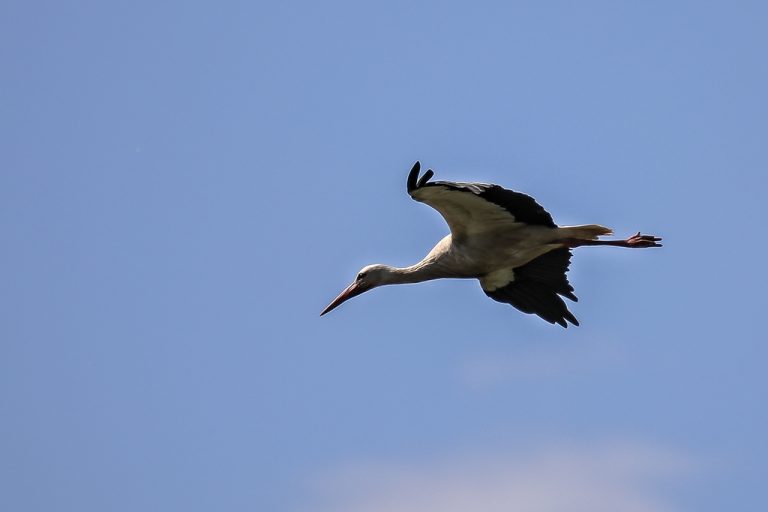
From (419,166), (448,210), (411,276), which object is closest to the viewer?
(419,166)

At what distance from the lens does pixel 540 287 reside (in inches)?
619

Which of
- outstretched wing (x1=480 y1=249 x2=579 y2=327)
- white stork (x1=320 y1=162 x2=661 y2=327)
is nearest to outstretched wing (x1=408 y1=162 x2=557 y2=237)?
white stork (x1=320 y1=162 x2=661 y2=327)

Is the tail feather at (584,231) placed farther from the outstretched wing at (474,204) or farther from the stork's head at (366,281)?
the stork's head at (366,281)

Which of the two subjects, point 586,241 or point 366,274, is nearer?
point 586,241

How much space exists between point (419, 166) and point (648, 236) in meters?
3.05

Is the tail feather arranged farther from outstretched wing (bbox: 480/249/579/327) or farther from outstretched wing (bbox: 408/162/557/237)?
outstretched wing (bbox: 480/249/579/327)

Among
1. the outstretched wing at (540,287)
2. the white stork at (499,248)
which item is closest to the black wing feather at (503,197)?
the white stork at (499,248)

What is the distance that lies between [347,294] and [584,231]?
2.83 metres

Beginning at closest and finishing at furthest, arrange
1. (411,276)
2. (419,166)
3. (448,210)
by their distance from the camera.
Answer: (419,166)
(448,210)
(411,276)

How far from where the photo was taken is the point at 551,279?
51.4ft

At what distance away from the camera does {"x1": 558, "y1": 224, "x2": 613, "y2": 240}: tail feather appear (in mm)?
14398

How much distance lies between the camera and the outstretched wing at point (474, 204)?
43.4 feet

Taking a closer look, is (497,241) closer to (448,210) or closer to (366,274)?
(448,210)

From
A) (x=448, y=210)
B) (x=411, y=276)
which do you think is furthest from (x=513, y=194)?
(x=411, y=276)
